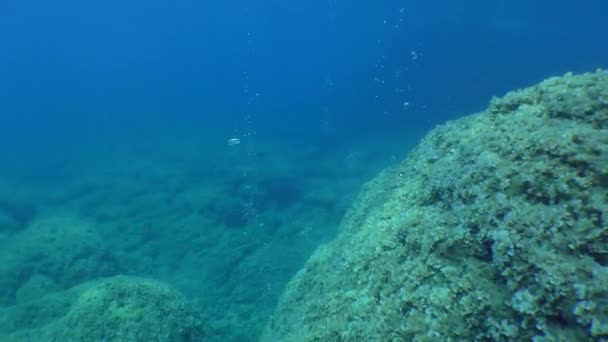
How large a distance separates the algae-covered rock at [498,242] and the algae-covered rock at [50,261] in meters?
6.97

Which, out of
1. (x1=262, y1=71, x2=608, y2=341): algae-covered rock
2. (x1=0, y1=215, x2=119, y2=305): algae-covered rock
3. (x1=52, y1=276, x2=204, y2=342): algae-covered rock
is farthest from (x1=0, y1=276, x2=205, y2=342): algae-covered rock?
(x1=0, y1=215, x2=119, y2=305): algae-covered rock

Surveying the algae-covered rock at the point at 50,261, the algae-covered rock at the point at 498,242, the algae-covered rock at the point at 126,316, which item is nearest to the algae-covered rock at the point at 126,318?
the algae-covered rock at the point at 126,316

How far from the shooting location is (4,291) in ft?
29.1

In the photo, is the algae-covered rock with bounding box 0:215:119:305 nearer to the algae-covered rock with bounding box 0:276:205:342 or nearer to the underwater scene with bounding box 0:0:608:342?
the underwater scene with bounding box 0:0:608:342

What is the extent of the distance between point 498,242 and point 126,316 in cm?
494

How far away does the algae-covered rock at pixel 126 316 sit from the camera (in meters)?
5.54

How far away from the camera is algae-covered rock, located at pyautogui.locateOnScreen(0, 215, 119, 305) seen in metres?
8.95

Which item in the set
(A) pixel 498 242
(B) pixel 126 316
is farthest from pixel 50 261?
(A) pixel 498 242

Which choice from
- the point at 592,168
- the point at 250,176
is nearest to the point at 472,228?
the point at 592,168

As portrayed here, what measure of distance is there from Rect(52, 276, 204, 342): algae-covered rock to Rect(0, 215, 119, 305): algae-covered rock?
376cm

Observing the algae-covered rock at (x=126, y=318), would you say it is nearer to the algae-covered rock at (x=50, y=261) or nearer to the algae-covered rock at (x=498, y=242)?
the algae-covered rock at (x=498, y=242)

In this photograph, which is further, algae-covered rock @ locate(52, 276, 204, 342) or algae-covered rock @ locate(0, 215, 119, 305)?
algae-covered rock @ locate(0, 215, 119, 305)

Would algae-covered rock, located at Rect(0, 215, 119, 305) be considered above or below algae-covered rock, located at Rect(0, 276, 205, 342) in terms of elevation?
above

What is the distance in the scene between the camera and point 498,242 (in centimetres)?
292
